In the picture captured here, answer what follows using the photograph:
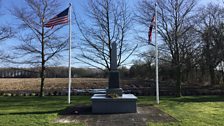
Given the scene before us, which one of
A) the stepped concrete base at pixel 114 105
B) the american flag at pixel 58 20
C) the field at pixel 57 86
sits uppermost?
the american flag at pixel 58 20

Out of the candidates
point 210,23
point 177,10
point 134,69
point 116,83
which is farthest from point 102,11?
point 134,69

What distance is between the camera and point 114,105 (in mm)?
12906

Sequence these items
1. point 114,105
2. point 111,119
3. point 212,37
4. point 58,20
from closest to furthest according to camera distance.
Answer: point 111,119
point 114,105
point 58,20
point 212,37

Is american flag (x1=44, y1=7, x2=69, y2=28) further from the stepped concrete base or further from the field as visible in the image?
the field

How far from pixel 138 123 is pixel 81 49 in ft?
52.5

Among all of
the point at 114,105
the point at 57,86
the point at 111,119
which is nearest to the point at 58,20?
Answer: the point at 114,105

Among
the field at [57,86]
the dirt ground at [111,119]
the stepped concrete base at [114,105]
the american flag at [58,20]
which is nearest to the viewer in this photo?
the dirt ground at [111,119]

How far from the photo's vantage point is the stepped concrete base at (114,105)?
42.1ft

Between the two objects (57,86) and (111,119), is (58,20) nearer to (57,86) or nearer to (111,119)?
(111,119)

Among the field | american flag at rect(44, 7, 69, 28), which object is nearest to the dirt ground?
american flag at rect(44, 7, 69, 28)

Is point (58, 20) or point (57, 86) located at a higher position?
point (58, 20)

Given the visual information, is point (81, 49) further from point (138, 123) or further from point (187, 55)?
point (138, 123)

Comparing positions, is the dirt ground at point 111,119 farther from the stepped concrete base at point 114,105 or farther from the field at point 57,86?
the field at point 57,86

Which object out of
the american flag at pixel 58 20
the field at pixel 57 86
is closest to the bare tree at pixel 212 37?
the field at pixel 57 86
